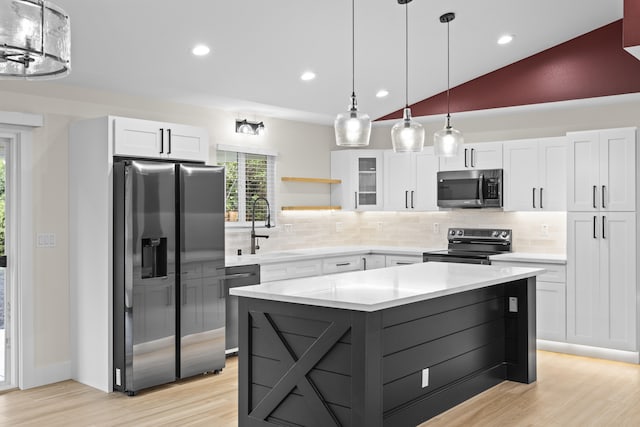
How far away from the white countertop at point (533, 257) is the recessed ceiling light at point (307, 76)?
2.63m

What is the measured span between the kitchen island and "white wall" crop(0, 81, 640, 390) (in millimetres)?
2134

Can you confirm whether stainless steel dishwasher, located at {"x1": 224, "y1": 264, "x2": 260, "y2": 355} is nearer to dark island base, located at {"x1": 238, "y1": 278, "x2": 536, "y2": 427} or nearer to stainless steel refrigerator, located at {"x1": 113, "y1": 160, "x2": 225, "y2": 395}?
stainless steel refrigerator, located at {"x1": 113, "y1": 160, "x2": 225, "y2": 395}

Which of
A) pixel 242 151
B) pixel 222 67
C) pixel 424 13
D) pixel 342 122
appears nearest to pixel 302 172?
pixel 242 151

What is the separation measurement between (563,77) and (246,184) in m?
3.48

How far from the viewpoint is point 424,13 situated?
516 centimetres

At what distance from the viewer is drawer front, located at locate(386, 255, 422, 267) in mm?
7124

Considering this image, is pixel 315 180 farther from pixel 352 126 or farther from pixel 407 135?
pixel 352 126

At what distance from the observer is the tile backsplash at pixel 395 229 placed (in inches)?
265

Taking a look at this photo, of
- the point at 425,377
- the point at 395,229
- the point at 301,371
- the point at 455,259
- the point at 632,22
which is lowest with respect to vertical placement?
the point at 425,377

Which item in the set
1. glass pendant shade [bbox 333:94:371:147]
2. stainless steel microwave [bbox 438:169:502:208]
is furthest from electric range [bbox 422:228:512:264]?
glass pendant shade [bbox 333:94:371:147]

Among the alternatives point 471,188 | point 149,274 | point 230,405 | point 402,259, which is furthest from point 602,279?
point 149,274

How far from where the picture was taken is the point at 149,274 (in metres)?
4.97

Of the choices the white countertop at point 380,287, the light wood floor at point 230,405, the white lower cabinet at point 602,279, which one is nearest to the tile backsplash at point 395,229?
the white lower cabinet at point 602,279

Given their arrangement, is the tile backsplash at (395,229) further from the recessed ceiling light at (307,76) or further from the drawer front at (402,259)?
the recessed ceiling light at (307,76)
